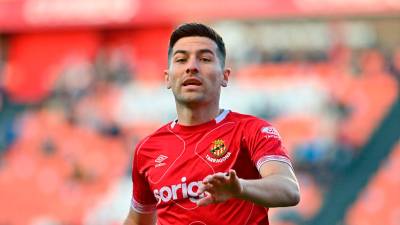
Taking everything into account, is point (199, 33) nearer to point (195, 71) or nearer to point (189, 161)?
point (195, 71)

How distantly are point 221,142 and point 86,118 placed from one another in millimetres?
12214

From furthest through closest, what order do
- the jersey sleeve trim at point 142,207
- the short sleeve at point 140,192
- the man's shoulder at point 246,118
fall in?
the jersey sleeve trim at point 142,207 → the short sleeve at point 140,192 → the man's shoulder at point 246,118

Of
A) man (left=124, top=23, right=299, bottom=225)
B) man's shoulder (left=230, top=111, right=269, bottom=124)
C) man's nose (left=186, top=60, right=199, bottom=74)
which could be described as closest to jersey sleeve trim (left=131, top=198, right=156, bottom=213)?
man (left=124, top=23, right=299, bottom=225)

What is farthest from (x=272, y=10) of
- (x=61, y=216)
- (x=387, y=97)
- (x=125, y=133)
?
(x=61, y=216)

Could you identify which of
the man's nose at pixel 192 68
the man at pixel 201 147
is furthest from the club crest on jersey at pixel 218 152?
the man's nose at pixel 192 68

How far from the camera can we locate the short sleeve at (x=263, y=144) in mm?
3586

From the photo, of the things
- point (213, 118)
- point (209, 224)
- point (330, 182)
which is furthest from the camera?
point (330, 182)

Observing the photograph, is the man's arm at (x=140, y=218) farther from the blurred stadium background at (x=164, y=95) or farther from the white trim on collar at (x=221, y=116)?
the blurred stadium background at (x=164, y=95)

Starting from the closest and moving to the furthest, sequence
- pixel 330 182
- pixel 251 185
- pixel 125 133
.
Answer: pixel 251 185
pixel 330 182
pixel 125 133

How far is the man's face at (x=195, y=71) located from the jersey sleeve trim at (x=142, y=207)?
639mm

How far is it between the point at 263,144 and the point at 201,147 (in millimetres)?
325

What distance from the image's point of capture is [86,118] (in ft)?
52.0

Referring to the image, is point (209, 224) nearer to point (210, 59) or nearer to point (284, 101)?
point (210, 59)

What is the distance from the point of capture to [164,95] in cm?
1566
